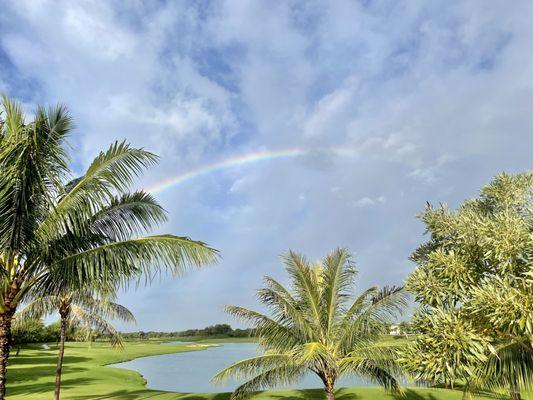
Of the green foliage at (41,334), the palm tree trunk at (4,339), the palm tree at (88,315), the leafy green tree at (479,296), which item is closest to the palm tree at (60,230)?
the palm tree trunk at (4,339)

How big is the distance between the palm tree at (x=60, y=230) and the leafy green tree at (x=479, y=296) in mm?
5059

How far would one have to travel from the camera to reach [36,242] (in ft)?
28.4

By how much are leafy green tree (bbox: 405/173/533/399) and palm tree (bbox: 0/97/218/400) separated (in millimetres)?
5059

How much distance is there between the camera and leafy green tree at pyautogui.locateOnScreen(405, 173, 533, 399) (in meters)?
7.70

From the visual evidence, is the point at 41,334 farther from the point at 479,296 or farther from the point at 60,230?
the point at 479,296

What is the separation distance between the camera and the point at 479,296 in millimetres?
7695

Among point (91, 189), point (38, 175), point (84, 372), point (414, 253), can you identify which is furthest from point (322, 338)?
point (84, 372)

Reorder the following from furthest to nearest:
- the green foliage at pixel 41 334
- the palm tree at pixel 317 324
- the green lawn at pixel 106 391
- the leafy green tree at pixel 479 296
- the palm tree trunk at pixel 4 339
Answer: the green foliage at pixel 41 334
the green lawn at pixel 106 391
the palm tree at pixel 317 324
the palm tree trunk at pixel 4 339
the leafy green tree at pixel 479 296

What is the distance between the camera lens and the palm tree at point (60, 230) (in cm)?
784

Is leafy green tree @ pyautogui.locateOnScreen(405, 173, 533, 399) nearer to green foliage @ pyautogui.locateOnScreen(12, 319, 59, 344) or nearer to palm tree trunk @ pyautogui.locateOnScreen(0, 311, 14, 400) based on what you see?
palm tree trunk @ pyautogui.locateOnScreen(0, 311, 14, 400)

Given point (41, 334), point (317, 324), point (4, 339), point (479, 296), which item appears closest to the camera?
point (479, 296)

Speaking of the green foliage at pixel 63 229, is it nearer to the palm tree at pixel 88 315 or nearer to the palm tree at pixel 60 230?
the palm tree at pixel 60 230

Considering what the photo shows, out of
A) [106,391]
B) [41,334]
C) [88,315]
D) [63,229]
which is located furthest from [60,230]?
[41,334]

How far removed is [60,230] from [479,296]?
28.2 ft
